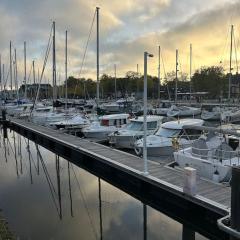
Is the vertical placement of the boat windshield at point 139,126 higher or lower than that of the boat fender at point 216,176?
higher

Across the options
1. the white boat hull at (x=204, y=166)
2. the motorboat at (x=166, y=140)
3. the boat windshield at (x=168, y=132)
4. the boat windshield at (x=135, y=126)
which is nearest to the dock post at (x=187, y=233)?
the white boat hull at (x=204, y=166)

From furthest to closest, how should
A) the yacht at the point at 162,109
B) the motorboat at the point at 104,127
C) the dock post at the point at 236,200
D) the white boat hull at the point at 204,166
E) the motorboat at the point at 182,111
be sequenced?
the yacht at the point at 162,109 < the motorboat at the point at 182,111 < the motorboat at the point at 104,127 < the white boat hull at the point at 204,166 < the dock post at the point at 236,200

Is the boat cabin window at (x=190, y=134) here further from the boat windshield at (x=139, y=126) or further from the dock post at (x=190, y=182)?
the dock post at (x=190, y=182)

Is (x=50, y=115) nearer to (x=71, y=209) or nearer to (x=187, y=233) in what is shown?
(x=71, y=209)

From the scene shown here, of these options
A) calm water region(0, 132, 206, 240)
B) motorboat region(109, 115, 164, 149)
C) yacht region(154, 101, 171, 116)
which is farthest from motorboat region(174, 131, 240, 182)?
yacht region(154, 101, 171, 116)

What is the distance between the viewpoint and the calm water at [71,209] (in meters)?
12.3

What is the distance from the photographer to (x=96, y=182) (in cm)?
1839

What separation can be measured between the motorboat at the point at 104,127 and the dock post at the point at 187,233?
54.1ft

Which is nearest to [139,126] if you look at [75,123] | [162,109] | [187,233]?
[75,123]

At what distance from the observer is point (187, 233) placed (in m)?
12.0

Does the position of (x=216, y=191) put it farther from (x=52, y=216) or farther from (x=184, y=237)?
(x=52, y=216)

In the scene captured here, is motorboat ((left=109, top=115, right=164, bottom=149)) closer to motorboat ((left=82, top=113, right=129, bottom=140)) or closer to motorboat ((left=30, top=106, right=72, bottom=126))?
motorboat ((left=82, top=113, right=129, bottom=140))

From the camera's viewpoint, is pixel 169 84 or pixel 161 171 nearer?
pixel 161 171

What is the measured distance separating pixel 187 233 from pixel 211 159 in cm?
366
